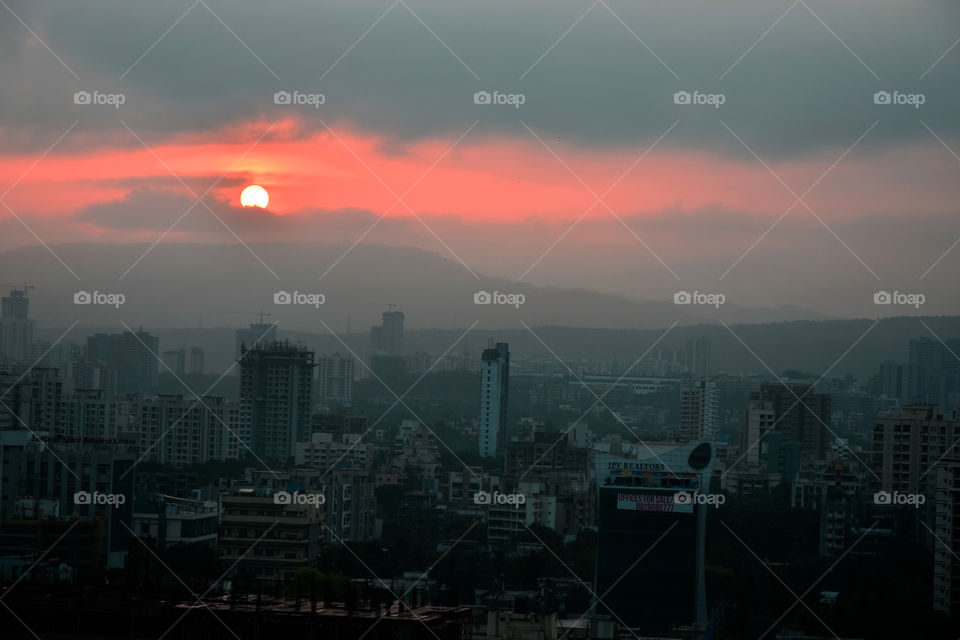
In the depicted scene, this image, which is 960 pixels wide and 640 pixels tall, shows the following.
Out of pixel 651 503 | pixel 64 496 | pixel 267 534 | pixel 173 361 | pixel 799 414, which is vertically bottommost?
pixel 267 534

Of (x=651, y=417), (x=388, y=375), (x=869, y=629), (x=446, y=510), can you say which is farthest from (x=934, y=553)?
(x=388, y=375)

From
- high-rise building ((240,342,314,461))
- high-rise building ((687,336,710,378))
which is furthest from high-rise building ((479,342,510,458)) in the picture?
high-rise building ((687,336,710,378))

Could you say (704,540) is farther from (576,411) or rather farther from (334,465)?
(576,411)

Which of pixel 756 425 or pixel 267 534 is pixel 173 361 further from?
pixel 267 534
